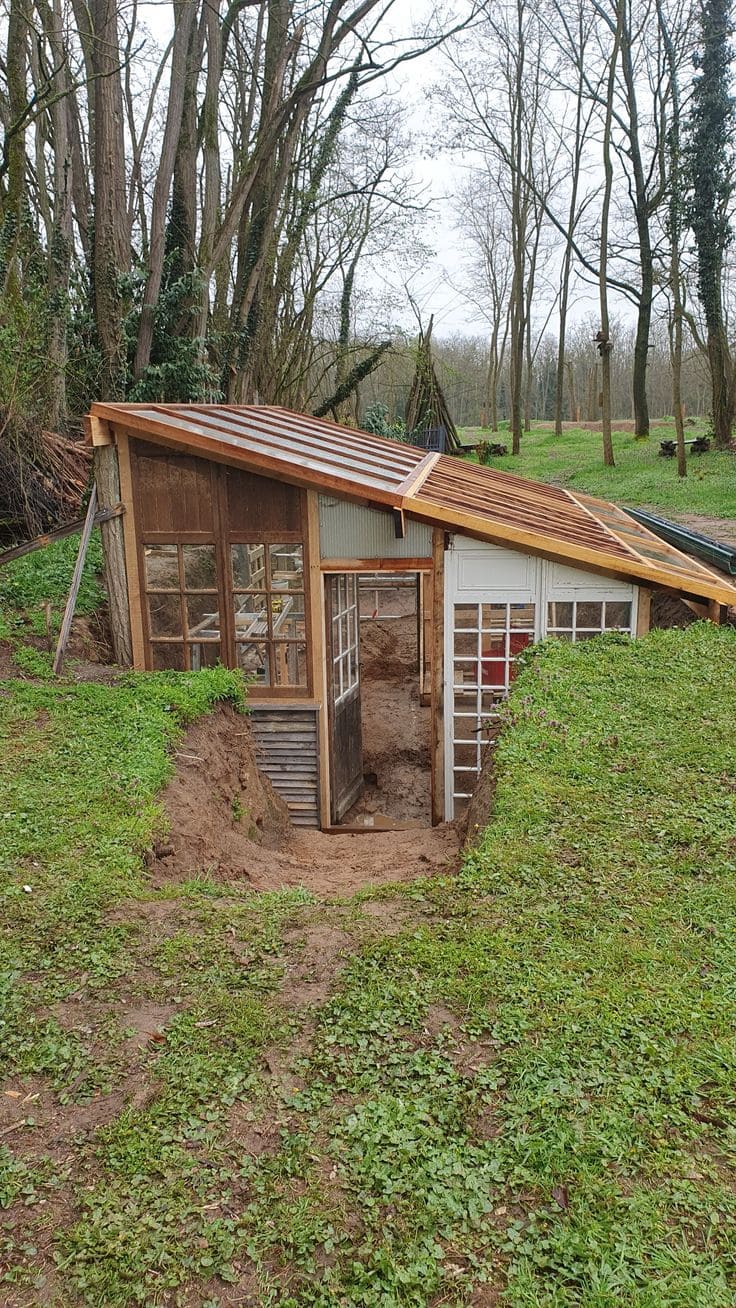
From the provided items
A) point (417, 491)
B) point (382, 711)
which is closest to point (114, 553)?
point (417, 491)

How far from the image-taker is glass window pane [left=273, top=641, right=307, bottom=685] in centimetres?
912

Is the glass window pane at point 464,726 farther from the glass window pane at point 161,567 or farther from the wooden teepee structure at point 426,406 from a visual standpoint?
the wooden teepee structure at point 426,406

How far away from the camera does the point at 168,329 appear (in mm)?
12711

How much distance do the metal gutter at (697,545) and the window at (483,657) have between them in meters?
3.64

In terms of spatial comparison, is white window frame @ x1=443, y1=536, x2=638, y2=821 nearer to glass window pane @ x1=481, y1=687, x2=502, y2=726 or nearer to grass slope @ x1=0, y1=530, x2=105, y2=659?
glass window pane @ x1=481, y1=687, x2=502, y2=726

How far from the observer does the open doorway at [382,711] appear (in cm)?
1009

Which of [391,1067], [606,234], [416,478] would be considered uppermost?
[606,234]

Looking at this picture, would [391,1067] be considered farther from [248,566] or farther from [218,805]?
[248,566]

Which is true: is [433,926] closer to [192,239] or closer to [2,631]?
[2,631]

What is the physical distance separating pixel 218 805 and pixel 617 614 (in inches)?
174

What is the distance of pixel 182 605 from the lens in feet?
30.0

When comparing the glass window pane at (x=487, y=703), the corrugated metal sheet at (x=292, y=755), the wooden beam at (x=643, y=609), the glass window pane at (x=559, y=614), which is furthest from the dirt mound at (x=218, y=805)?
the wooden beam at (x=643, y=609)

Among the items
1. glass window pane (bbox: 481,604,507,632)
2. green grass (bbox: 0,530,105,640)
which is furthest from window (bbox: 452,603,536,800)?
green grass (bbox: 0,530,105,640)

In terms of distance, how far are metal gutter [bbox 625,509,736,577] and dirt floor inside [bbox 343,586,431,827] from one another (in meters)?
4.65
